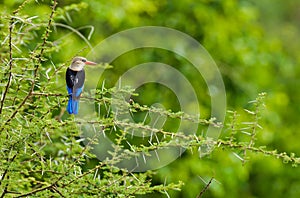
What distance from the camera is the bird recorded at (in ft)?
6.47

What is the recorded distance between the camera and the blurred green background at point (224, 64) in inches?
183

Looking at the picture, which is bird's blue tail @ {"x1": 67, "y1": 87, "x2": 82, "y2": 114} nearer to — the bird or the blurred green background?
the bird

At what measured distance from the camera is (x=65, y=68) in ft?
7.08

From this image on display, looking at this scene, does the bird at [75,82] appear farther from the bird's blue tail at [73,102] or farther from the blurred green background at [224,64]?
the blurred green background at [224,64]

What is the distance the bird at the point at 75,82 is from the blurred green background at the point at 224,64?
1755 mm

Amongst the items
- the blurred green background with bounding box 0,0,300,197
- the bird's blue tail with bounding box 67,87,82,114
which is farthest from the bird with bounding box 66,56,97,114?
the blurred green background with bounding box 0,0,300,197

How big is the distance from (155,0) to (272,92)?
1.33 metres

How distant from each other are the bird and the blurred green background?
1.76 meters

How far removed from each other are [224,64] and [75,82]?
3556mm

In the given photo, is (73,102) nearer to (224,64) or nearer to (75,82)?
(75,82)

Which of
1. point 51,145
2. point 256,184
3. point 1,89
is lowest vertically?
point 256,184

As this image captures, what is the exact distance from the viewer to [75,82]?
1986mm

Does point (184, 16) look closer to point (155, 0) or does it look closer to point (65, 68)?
point (155, 0)

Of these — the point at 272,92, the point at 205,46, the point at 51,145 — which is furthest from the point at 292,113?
the point at 51,145
